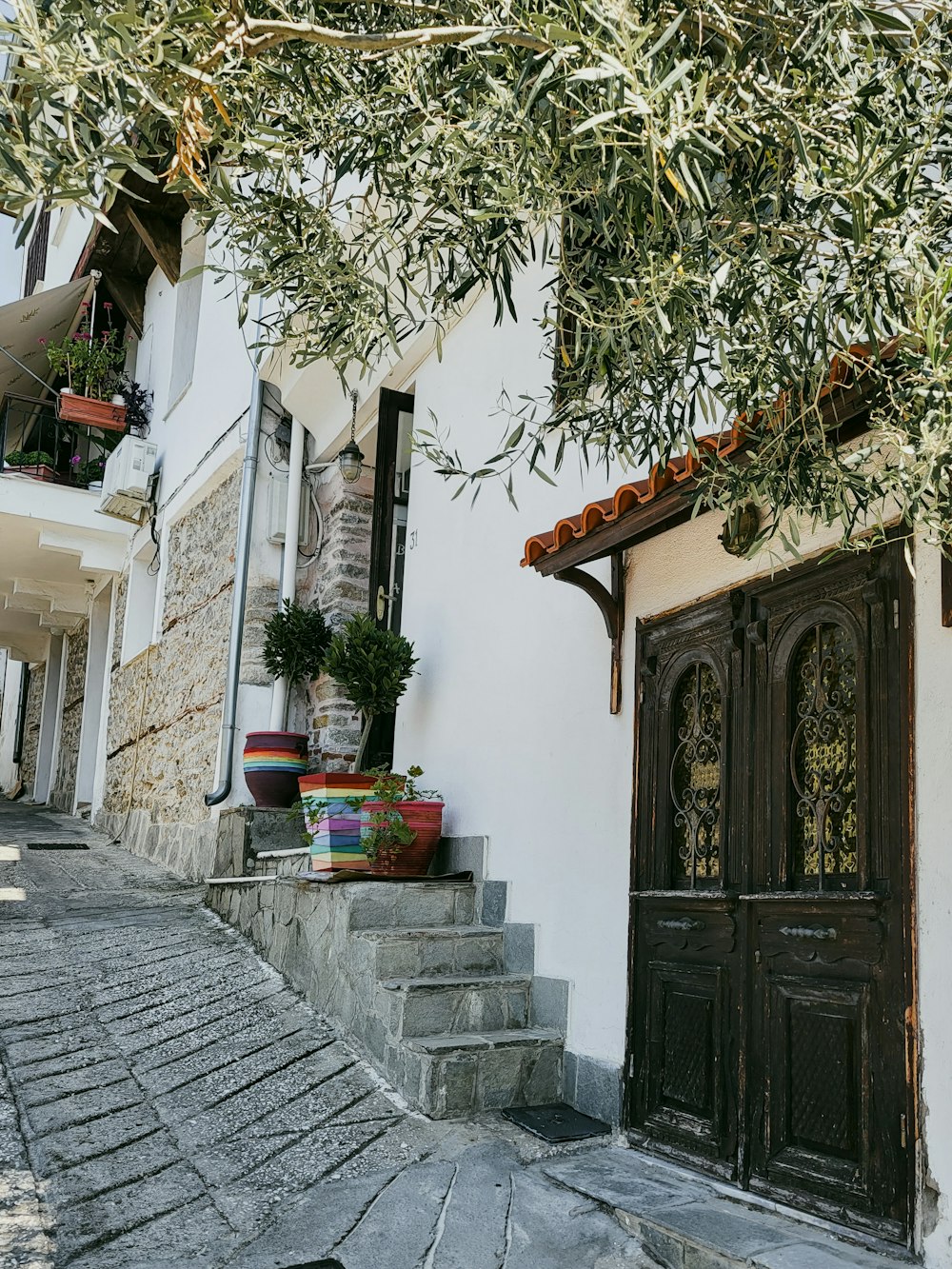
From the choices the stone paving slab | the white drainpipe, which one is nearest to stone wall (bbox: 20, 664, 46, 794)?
the white drainpipe

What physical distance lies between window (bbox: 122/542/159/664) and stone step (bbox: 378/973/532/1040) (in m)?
8.88

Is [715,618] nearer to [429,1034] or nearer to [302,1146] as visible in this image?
[429,1034]

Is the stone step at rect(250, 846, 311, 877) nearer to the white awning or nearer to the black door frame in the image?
→ the black door frame

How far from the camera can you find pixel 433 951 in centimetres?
524

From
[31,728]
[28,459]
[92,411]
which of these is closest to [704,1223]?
[92,411]

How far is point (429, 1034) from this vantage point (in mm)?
4805

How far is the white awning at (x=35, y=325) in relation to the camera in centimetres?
1275

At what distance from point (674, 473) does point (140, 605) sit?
10559mm

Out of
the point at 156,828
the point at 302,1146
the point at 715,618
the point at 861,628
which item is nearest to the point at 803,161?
the point at 861,628

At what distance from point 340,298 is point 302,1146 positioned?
9.59 feet

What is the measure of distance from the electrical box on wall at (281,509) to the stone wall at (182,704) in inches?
26.8

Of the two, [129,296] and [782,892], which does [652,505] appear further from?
[129,296]

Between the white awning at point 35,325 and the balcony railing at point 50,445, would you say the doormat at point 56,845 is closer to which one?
the balcony railing at point 50,445

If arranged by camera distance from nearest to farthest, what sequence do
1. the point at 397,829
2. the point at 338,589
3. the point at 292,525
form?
1. the point at 397,829
2. the point at 338,589
3. the point at 292,525
